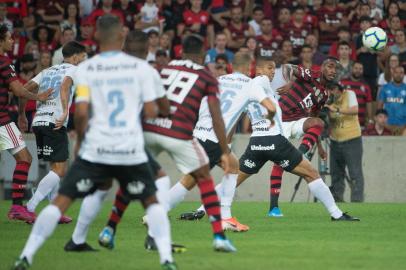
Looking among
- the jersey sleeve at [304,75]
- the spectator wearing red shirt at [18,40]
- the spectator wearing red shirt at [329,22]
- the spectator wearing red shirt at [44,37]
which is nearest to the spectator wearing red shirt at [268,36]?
the spectator wearing red shirt at [329,22]

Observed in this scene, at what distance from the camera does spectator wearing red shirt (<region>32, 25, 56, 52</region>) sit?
22234 mm

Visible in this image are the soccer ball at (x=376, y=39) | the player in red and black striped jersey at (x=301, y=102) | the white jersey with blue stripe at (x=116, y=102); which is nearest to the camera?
the white jersey with blue stripe at (x=116, y=102)

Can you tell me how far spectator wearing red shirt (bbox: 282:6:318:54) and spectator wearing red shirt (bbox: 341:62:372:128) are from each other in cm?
177

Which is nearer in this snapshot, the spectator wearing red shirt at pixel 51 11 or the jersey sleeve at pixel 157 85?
the jersey sleeve at pixel 157 85

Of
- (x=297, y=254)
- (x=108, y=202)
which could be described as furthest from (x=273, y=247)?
(x=108, y=202)

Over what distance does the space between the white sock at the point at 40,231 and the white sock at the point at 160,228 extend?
782mm

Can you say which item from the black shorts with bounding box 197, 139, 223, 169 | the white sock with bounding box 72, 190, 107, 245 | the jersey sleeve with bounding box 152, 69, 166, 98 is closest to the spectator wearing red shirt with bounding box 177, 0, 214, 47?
the black shorts with bounding box 197, 139, 223, 169

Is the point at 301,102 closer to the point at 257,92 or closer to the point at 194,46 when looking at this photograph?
the point at 257,92

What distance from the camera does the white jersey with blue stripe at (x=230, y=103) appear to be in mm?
12031

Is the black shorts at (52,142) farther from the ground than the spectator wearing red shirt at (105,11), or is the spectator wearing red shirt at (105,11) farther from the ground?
the spectator wearing red shirt at (105,11)

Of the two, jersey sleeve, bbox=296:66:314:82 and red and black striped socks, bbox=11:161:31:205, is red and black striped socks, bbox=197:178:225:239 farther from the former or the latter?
jersey sleeve, bbox=296:66:314:82

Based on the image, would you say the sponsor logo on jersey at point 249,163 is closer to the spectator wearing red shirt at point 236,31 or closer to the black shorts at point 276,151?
the black shorts at point 276,151

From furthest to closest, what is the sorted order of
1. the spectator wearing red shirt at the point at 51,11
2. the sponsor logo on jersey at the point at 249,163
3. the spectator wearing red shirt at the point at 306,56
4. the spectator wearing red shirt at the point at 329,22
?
the spectator wearing red shirt at the point at 51,11 → the spectator wearing red shirt at the point at 329,22 → the spectator wearing red shirt at the point at 306,56 → the sponsor logo on jersey at the point at 249,163

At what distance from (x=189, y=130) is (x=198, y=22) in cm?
1276
